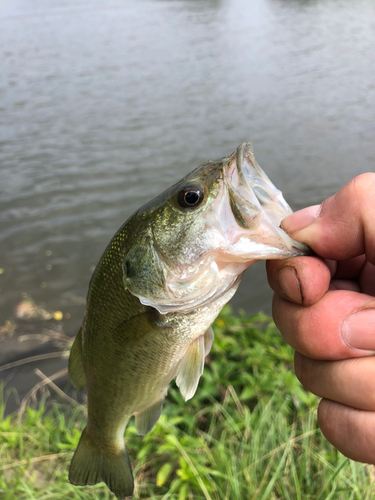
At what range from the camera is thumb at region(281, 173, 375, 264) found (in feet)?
5.04

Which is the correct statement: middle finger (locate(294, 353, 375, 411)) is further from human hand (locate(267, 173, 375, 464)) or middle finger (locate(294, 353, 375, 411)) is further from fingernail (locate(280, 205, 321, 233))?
fingernail (locate(280, 205, 321, 233))

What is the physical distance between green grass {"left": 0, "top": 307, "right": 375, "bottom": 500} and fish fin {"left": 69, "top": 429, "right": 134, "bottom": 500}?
20.5 inches

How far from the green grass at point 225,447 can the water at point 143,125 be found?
181 cm

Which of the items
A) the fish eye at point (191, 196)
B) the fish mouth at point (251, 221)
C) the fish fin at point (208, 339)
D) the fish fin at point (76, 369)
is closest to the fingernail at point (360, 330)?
the fish mouth at point (251, 221)

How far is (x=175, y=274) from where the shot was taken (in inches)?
62.1

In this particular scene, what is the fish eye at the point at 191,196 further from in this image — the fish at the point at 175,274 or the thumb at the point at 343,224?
the thumb at the point at 343,224

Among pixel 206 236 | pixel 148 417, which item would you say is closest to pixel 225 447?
pixel 148 417

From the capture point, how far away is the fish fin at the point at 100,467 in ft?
6.95

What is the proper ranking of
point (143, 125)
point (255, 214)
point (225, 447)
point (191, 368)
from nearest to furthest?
point (255, 214) → point (191, 368) → point (225, 447) → point (143, 125)

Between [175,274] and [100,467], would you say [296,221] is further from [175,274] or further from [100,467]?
[100,467]

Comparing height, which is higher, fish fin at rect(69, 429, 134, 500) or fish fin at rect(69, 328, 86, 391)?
fish fin at rect(69, 328, 86, 391)

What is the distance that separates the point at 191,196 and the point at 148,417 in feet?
4.31

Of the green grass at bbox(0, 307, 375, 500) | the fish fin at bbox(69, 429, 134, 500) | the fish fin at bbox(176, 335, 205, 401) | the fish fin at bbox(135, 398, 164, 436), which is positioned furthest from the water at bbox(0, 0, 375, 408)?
the fish fin at bbox(176, 335, 205, 401)

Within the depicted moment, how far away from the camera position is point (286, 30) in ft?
56.3
